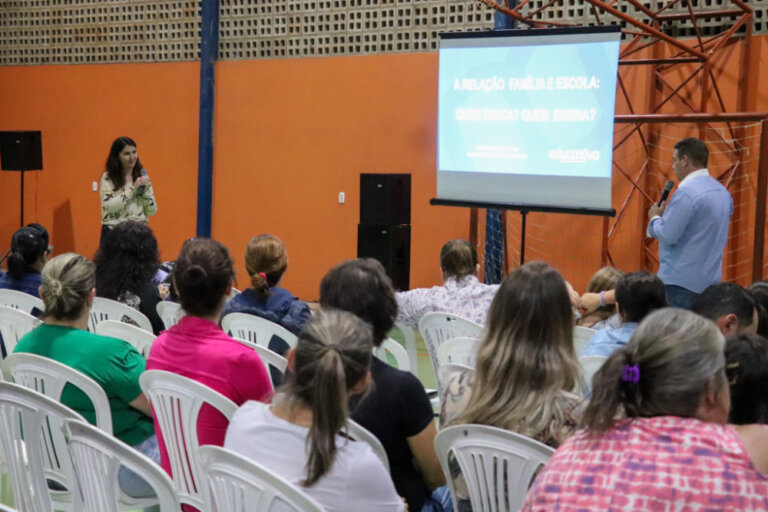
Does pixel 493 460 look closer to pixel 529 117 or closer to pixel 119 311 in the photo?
pixel 119 311

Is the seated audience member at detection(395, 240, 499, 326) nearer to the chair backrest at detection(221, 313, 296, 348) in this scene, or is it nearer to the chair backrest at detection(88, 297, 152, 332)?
the chair backrest at detection(221, 313, 296, 348)

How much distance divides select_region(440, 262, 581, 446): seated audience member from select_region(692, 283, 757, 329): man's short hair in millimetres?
1015

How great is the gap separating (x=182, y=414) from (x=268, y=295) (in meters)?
1.24

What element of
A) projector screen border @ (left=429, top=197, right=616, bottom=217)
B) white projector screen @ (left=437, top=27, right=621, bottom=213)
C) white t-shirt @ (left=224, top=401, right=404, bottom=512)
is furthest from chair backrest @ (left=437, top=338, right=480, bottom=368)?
white projector screen @ (left=437, top=27, right=621, bottom=213)

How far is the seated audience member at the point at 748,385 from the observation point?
198cm

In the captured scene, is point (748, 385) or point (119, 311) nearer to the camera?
point (748, 385)

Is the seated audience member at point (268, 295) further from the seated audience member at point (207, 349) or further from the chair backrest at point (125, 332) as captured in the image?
the seated audience member at point (207, 349)

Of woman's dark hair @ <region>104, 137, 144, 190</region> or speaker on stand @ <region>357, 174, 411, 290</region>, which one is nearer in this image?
woman's dark hair @ <region>104, 137, 144, 190</region>

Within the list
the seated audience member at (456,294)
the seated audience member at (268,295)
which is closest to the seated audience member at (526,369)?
the seated audience member at (268,295)

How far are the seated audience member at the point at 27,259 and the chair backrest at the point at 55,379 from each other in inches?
63.2

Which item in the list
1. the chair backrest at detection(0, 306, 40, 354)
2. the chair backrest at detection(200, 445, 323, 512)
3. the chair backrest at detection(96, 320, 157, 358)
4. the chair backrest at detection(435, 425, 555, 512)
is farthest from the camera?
the chair backrest at detection(0, 306, 40, 354)

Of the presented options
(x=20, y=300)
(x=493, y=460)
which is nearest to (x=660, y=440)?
(x=493, y=460)

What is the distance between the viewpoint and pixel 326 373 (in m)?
1.77

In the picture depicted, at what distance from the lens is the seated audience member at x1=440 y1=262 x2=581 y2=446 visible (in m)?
2.06
